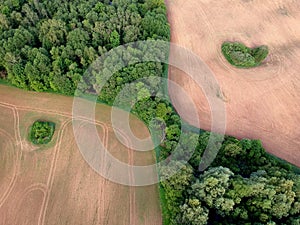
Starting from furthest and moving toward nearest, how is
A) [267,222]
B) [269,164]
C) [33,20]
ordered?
[33,20], [269,164], [267,222]

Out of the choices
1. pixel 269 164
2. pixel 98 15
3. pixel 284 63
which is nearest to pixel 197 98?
pixel 269 164

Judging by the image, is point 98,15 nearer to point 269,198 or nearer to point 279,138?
point 279,138

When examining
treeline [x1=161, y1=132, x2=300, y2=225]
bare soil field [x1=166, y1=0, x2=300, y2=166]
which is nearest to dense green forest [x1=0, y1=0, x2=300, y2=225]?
treeline [x1=161, y1=132, x2=300, y2=225]

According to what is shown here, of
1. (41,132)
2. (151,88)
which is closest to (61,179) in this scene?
(41,132)

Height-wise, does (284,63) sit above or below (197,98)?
above

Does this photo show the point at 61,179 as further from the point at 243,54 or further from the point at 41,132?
the point at 243,54

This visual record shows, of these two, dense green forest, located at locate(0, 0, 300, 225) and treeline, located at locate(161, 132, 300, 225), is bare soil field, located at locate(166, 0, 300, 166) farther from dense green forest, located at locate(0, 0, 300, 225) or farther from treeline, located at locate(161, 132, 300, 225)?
treeline, located at locate(161, 132, 300, 225)
